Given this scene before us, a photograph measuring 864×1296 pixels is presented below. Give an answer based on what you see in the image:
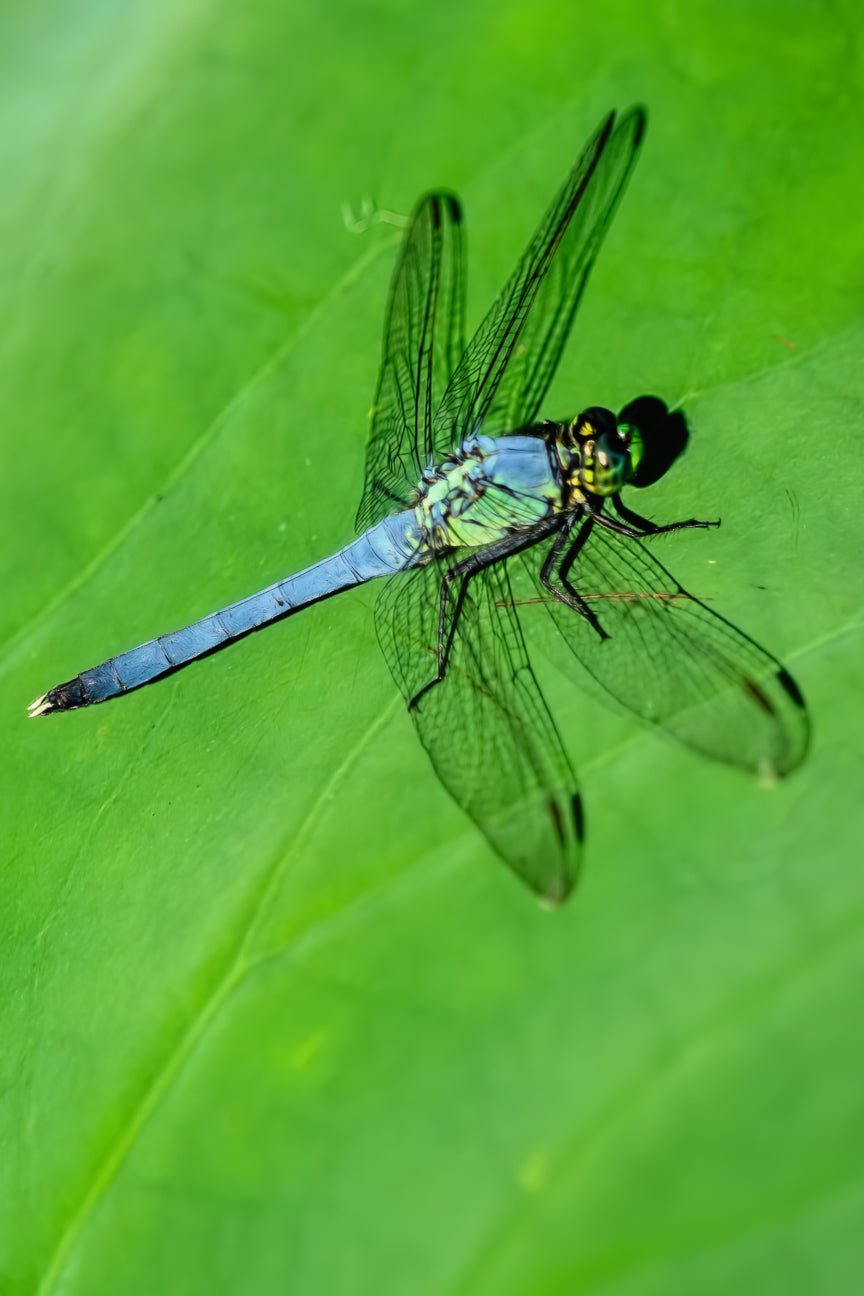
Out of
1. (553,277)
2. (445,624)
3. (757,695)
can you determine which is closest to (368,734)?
(445,624)

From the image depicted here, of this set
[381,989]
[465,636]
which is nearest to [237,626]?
[465,636]

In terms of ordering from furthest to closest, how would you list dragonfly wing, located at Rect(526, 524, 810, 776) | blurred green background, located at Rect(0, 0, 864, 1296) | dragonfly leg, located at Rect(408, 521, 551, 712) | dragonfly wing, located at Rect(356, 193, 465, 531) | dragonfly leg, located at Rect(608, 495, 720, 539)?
dragonfly wing, located at Rect(356, 193, 465, 531) → dragonfly leg, located at Rect(408, 521, 551, 712) → dragonfly leg, located at Rect(608, 495, 720, 539) → dragonfly wing, located at Rect(526, 524, 810, 776) → blurred green background, located at Rect(0, 0, 864, 1296)

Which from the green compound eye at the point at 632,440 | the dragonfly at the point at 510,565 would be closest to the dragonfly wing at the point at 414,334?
the dragonfly at the point at 510,565

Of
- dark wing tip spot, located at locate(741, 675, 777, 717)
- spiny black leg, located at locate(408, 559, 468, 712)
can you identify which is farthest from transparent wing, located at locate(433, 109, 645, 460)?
dark wing tip spot, located at locate(741, 675, 777, 717)

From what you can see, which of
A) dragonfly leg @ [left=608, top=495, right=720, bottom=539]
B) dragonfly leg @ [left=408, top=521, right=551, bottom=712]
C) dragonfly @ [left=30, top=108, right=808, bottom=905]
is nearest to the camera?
dragonfly @ [left=30, top=108, right=808, bottom=905]

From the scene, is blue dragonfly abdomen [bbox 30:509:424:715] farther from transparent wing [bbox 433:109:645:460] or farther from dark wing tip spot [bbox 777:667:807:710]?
dark wing tip spot [bbox 777:667:807:710]

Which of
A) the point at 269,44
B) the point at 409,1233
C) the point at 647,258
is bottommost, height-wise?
the point at 409,1233

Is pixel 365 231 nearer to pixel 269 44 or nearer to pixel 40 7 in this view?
pixel 269 44
